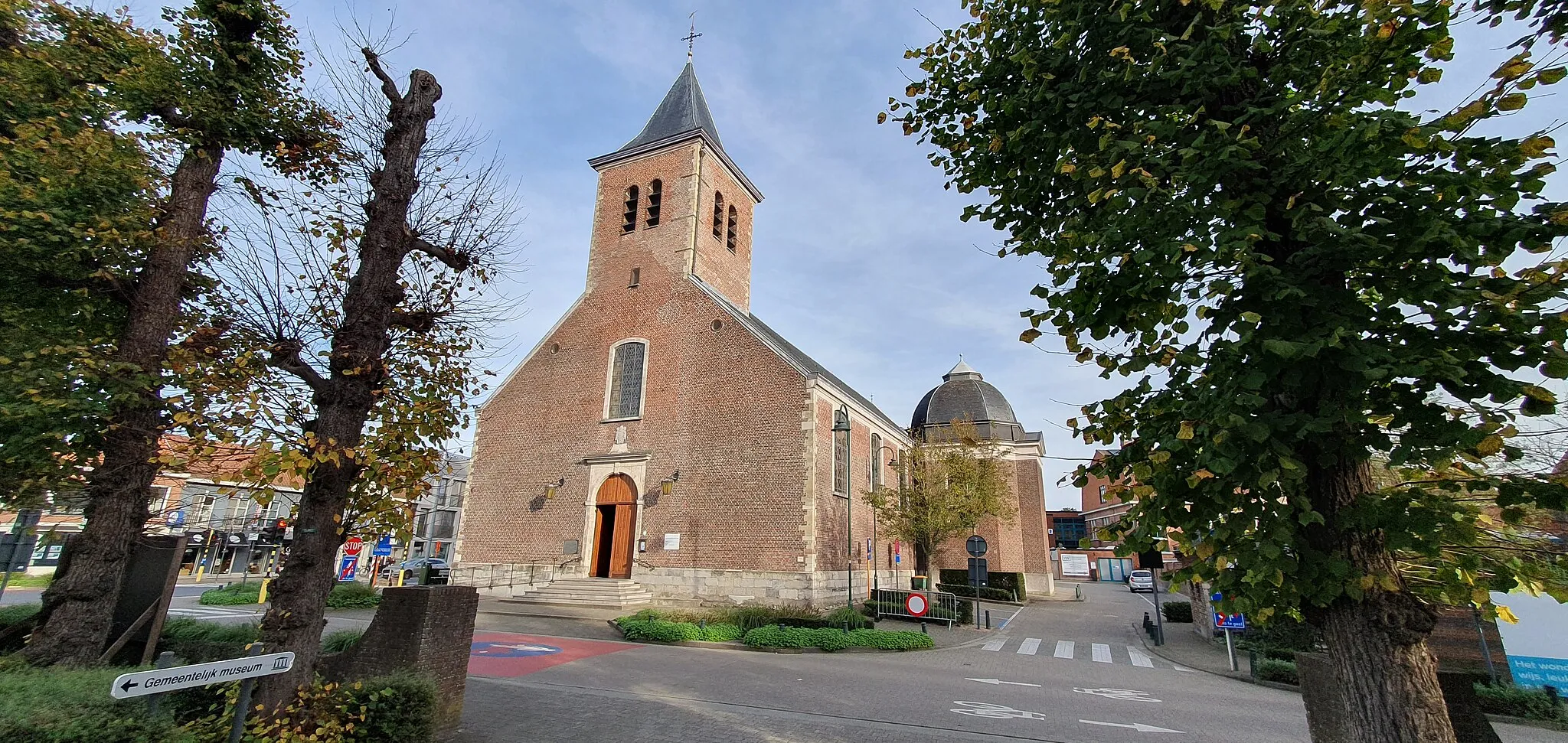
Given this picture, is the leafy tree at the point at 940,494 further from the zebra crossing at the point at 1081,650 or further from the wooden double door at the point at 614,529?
the wooden double door at the point at 614,529

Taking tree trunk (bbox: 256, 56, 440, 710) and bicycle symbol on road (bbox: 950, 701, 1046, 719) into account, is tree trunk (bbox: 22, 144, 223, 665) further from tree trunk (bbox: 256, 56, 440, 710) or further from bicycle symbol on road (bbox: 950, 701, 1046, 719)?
bicycle symbol on road (bbox: 950, 701, 1046, 719)

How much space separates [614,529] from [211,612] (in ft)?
37.0

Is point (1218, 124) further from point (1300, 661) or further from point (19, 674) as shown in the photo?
point (19, 674)

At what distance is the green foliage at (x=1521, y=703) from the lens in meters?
9.26

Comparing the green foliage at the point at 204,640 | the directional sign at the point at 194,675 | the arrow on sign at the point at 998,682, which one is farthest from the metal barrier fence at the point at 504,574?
the directional sign at the point at 194,675

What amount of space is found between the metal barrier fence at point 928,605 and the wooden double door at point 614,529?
817 centimetres

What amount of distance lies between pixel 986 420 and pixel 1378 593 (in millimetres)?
34394

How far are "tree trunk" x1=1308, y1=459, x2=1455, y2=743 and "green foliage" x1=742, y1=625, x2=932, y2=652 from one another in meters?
12.2

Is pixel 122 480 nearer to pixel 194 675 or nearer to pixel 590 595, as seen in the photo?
pixel 194 675

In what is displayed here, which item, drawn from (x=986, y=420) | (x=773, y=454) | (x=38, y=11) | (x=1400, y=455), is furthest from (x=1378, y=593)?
(x=986, y=420)

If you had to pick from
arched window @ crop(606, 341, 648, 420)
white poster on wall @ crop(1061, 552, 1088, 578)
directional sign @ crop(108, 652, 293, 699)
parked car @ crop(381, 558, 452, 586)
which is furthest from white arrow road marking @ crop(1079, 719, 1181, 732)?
white poster on wall @ crop(1061, 552, 1088, 578)

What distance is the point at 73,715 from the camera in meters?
3.91

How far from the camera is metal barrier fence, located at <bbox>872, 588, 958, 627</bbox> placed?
19578 millimetres

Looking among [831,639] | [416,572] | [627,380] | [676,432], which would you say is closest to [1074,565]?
[676,432]
